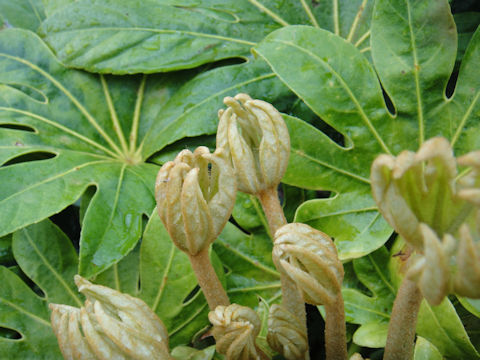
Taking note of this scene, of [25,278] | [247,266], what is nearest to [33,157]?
[25,278]

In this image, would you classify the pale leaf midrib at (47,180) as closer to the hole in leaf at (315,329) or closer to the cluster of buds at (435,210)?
the hole in leaf at (315,329)

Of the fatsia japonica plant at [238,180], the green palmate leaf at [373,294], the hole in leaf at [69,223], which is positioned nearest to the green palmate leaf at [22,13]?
the fatsia japonica plant at [238,180]

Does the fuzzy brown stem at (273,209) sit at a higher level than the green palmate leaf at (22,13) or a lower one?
lower

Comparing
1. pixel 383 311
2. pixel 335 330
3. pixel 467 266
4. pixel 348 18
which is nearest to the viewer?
pixel 467 266

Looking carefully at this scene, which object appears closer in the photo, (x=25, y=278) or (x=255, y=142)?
(x=255, y=142)

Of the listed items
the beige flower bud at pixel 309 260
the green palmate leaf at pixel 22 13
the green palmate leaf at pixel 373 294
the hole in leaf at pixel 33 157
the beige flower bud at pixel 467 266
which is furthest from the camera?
the green palmate leaf at pixel 22 13

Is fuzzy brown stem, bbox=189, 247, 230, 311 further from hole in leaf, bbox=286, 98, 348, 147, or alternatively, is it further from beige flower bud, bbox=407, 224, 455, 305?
hole in leaf, bbox=286, 98, 348, 147

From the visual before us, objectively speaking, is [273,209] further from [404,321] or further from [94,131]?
[94,131]

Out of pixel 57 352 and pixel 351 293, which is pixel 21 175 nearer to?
pixel 57 352
